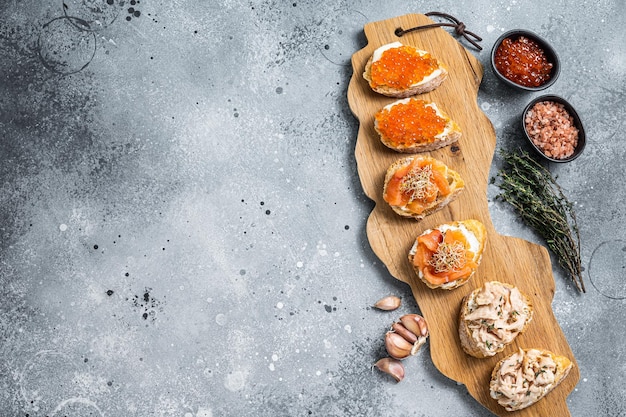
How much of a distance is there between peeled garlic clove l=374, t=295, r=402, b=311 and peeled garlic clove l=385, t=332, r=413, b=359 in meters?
0.20

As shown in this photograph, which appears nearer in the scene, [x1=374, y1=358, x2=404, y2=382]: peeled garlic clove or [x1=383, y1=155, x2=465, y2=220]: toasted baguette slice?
[x1=383, y1=155, x2=465, y2=220]: toasted baguette slice

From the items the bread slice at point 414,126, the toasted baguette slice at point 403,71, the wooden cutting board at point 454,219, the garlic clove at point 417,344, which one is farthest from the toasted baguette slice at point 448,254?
the toasted baguette slice at point 403,71

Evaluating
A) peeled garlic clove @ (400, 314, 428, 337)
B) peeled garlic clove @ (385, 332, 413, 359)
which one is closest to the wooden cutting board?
peeled garlic clove @ (400, 314, 428, 337)

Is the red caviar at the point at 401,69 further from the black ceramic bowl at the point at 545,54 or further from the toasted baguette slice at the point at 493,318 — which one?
the toasted baguette slice at the point at 493,318

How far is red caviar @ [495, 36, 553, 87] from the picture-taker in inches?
157

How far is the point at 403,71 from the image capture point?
155 inches

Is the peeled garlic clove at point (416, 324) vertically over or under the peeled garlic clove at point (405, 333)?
over

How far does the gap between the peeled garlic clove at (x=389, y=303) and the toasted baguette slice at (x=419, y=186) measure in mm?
587

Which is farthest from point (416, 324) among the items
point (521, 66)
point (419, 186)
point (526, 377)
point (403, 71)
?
point (521, 66)

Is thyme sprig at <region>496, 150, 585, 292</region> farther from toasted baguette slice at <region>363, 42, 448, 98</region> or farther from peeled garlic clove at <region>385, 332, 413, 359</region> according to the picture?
peeled garlic clove at <region>385, 332, 413, 359</region>

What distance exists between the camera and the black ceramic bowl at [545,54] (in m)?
3.94

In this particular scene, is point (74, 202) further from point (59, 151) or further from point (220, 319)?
point (220, 319)

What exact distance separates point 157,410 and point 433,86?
2.93 metres

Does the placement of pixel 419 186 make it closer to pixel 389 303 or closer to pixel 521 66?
pixel 389 303
